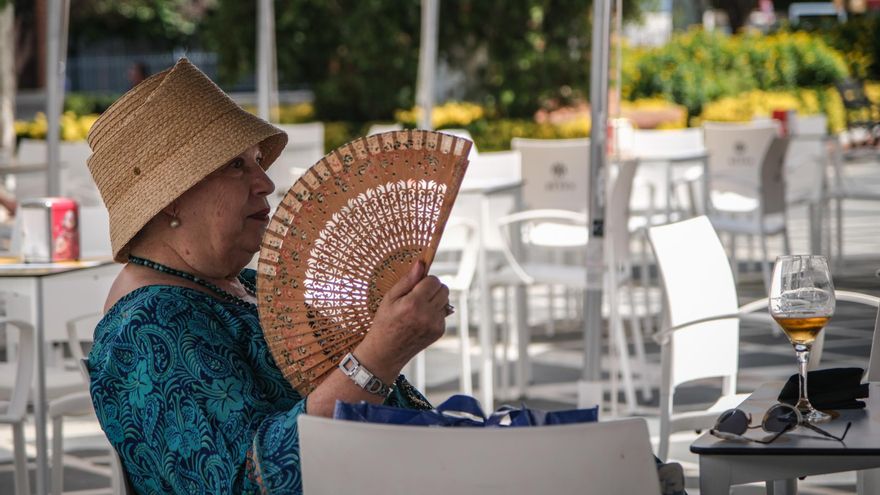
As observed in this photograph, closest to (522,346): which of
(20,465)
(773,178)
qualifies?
(773,178)

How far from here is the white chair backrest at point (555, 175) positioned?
784 centimetres

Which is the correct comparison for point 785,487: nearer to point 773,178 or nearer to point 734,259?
point 773,178

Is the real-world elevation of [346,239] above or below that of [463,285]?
above

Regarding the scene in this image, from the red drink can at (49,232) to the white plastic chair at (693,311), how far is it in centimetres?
179

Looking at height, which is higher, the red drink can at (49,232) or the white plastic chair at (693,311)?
the red drink can at (49,232)

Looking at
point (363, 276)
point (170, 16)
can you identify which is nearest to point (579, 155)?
A: point (363, 276)

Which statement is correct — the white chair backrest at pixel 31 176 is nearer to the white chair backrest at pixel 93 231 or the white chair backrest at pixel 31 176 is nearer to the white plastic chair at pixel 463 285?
the white plastic chair at pixel 463 285

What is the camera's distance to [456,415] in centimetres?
223

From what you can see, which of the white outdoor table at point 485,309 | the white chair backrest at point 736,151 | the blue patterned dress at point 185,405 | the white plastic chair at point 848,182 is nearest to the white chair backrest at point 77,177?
the white outdoor table at point 485,309

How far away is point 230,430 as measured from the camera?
7.29 ft

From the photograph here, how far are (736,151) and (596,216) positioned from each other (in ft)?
15.1

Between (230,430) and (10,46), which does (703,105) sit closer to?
(10,46)

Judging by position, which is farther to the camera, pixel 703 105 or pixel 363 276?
pixel 703 105

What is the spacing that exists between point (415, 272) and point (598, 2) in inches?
119
